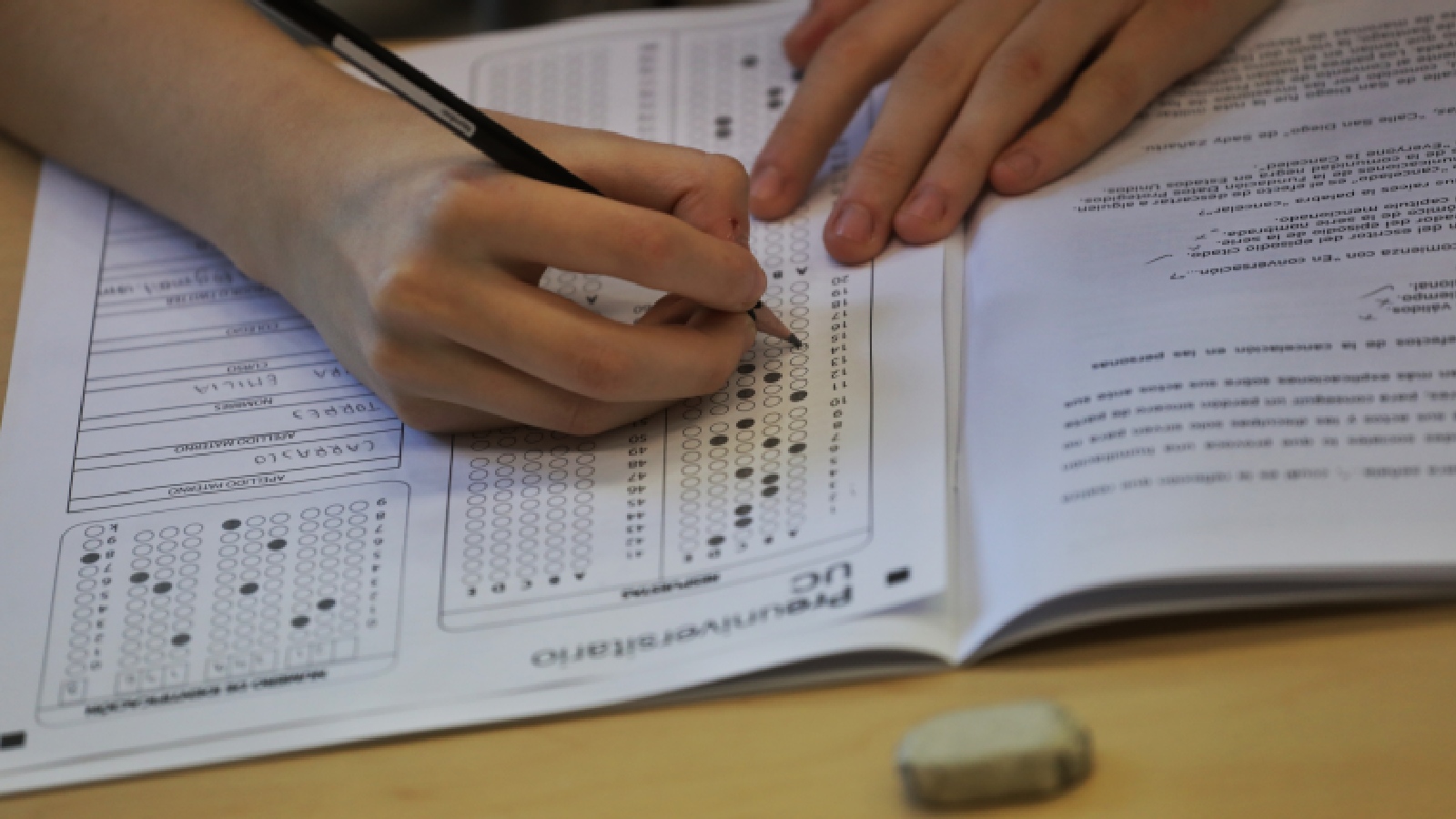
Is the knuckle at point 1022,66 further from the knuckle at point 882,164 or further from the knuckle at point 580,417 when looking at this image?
the knuckle at point 580,417

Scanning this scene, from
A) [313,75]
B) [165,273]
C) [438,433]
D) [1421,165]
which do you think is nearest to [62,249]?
[165,273]

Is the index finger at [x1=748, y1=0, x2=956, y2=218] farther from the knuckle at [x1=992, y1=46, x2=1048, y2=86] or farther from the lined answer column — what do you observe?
the lined answer column

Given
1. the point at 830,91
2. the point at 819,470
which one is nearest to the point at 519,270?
the point at 819,470

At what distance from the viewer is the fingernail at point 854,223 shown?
605 millimetres

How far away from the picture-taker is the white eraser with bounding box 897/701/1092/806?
395mm

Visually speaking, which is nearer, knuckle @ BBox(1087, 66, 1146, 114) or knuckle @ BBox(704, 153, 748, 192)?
knuckle @ BBox(704, 153, 748, 192)

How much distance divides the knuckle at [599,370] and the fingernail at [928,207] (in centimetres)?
19

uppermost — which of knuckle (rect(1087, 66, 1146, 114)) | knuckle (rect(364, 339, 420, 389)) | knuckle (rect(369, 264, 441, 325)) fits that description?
knuckle (rect(1087, 66, 1146, 114))

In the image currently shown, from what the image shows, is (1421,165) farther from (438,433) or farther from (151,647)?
(151,647)

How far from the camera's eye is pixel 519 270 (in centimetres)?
52

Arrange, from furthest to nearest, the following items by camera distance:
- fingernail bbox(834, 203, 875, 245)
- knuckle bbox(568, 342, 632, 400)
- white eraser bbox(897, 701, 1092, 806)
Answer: fingernail bbox(834, 203, 875, 245) < knuckle bbox(568, 342, 632, 400) < white eraser bbox(897, 701, 1092, 806)

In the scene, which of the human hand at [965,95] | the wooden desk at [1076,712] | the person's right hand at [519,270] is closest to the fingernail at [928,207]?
the human hand at [965,95]

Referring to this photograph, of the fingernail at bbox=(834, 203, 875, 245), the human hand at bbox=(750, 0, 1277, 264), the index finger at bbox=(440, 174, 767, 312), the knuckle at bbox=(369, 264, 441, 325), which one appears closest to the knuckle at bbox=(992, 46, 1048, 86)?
the human hand at bbox=(750, 0, 1277, 264)

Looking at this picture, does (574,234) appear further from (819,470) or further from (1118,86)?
(1118,86)
